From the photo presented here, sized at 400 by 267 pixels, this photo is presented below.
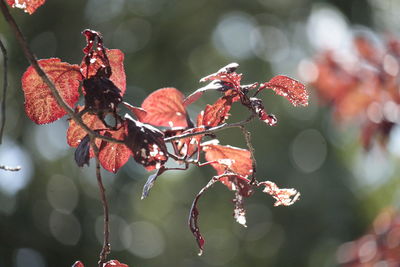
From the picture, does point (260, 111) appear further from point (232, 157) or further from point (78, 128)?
point (78, 128)

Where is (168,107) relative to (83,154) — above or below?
above

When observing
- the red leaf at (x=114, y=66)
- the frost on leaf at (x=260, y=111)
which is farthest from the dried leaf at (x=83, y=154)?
the frost on leaf at (x=260, y=111)

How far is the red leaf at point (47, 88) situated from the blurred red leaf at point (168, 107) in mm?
178

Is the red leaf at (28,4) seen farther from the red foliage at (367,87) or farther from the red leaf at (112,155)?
the red foliage at (367,87)

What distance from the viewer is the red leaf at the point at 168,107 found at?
0.98 metres

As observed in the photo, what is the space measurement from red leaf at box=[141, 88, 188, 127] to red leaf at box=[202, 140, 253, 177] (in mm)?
61

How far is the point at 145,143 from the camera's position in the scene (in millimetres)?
728

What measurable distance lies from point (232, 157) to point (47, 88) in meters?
0.31

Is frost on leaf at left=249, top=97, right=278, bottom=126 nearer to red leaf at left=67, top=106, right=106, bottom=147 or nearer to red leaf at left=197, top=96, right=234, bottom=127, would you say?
red leaf at left=197, top=96, right=234, bottom=127

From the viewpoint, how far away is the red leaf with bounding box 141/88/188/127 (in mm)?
984

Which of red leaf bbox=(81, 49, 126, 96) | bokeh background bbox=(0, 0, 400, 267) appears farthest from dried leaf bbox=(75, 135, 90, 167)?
bokeh background bbox=(0, 0, 400, 267)

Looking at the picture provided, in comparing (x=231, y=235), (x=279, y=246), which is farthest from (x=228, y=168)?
(x=231, y=235)

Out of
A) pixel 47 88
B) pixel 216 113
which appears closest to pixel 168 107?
pixel 216 113

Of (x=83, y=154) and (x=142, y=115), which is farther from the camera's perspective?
(x=142, y=115)
